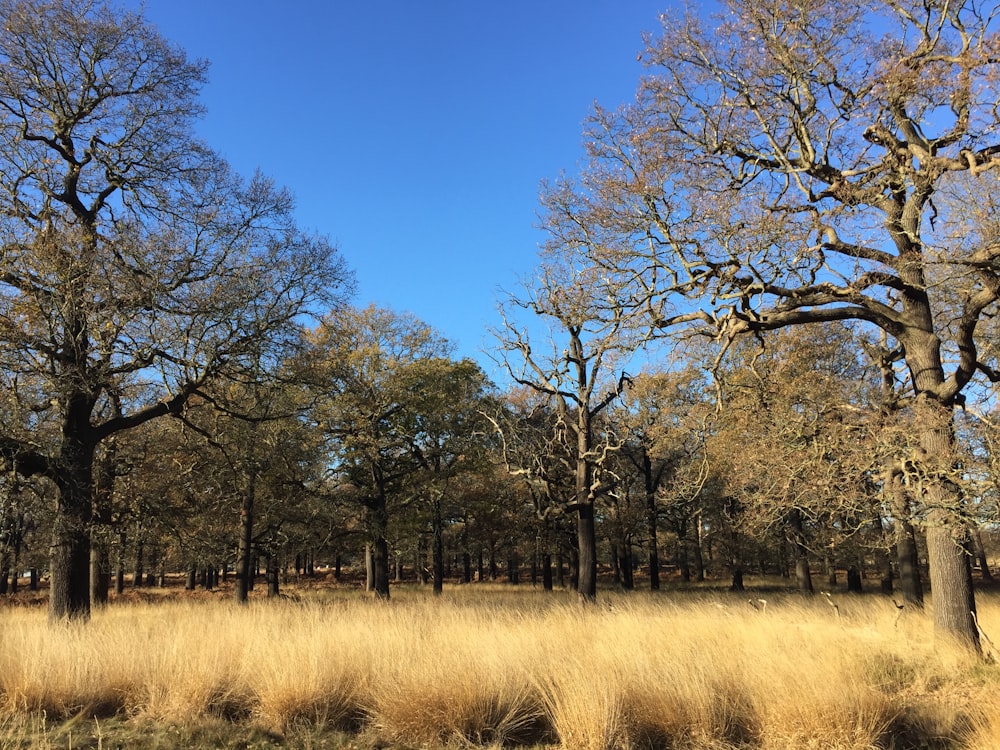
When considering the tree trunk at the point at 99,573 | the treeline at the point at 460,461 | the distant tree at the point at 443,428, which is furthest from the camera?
the distant tree at the point at 443,428

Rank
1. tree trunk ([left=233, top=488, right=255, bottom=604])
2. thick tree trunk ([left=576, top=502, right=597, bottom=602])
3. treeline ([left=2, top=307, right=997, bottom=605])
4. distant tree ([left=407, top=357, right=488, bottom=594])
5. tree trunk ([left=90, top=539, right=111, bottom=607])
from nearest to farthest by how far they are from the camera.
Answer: treeline ([left=2, top=307, right=997, bottom=605])
thick tree trunk ([left=576, top=502, right=597, bottom=602])
tree trunk ([left=90, top=539, right=111, bottom=607])
tree trunk ([left=233, top=488, right=255, bottom=604])
distant tree ([left=407, top=357, right=488, bottom=594])

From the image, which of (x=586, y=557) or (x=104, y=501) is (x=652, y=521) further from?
(x=104, y=501)

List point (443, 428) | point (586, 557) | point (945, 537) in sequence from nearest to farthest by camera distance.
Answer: point (945, 537)
point (586, 557)
point (443, 428)

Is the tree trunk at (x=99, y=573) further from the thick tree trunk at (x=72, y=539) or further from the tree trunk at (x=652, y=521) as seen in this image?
the tree trunk at (x=652, y=521)

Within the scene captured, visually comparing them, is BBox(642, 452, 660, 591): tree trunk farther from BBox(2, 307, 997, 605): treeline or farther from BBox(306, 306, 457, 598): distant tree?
BBox(306, 306, 457, 598): distant tree

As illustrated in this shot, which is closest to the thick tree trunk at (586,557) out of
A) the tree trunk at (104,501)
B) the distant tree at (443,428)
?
the distant tree at (443,428)

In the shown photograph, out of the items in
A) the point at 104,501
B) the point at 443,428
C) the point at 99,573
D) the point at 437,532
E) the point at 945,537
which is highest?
the point at 443,428

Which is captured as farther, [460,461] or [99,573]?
[460,461]

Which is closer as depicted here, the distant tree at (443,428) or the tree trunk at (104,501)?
the tree trunk at (104,501)

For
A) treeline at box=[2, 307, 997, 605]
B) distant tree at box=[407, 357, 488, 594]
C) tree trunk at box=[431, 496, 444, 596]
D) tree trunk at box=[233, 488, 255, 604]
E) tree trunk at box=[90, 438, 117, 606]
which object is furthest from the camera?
tree trunk at box=[431, 496, 444, 596]

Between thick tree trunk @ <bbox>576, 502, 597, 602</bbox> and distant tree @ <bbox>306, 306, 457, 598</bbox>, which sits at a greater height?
distant tree @ <bbox>306, 306, 457, 598</bbox>

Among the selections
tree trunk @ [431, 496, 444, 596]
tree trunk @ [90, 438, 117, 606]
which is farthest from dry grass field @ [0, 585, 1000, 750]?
tree trunk @ [431, 496, 444, 596]

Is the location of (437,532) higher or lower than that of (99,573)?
higher

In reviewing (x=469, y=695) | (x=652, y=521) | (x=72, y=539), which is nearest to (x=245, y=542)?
(x=72, y=539)
